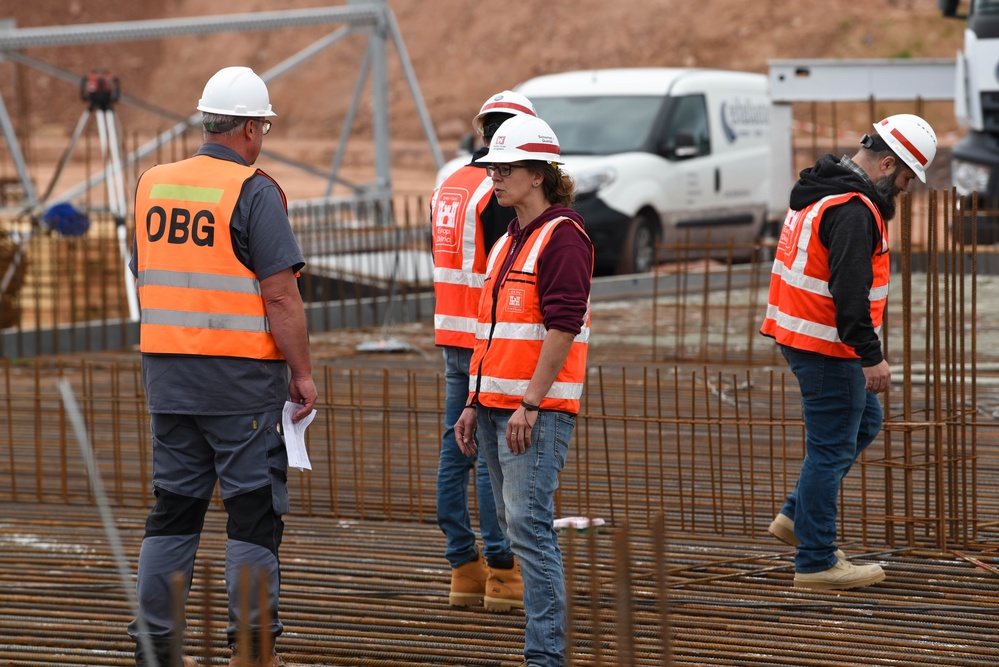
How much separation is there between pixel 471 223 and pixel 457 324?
32 centimetres

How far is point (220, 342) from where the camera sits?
12.1 feet

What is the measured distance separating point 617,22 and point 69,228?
30.6 m

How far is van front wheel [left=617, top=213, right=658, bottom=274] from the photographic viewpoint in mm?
12445

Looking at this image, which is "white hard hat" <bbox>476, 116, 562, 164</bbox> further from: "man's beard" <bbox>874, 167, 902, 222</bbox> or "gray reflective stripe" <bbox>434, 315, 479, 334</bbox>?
"man's beard" <bbox>874, 167, 902, 222</bbox>

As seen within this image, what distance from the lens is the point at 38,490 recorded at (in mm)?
5918

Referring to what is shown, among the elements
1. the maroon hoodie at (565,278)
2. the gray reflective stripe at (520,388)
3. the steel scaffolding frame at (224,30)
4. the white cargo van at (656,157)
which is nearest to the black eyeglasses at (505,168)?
the maroon hoodie at (565,278)

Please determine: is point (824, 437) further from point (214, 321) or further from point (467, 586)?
point (214, 321)

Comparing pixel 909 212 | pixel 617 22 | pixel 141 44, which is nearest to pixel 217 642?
pixel 909 212

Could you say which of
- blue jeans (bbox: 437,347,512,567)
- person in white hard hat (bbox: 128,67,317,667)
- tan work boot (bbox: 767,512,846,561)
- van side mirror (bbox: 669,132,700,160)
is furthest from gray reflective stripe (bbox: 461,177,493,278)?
van side mirror (bbox: 669,132,700,160)

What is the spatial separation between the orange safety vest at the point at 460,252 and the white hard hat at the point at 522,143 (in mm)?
625

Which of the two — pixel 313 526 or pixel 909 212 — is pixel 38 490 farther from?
pixel 909 212

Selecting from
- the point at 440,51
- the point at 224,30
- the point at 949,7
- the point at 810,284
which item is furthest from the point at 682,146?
the point at 440,51

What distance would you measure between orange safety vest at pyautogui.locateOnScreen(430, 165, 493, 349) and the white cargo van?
24.9 feet

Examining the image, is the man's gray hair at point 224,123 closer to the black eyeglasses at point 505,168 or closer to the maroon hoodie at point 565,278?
the black eyeglasses at point 505,168
